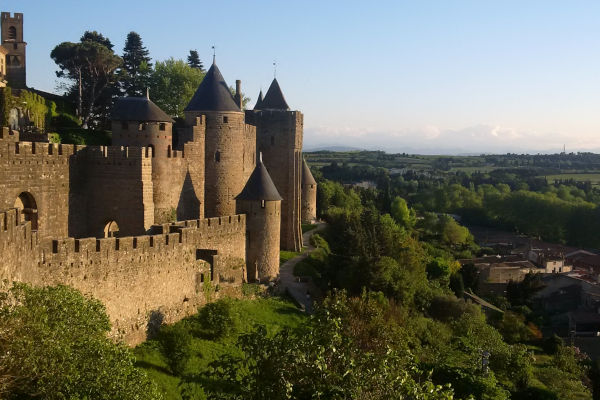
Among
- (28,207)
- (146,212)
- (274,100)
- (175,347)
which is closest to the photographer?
(175,347)

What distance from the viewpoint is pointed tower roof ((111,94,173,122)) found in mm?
25016

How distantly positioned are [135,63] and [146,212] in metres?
29.0

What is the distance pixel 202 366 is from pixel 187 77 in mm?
30721

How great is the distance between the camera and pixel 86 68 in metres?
42.8

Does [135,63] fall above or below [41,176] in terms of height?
above

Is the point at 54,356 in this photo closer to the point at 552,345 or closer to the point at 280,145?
the point at 280,145

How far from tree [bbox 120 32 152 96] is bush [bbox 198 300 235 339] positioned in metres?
28.2

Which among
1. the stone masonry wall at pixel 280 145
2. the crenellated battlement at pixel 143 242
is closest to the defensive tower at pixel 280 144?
the stone masonry wall at pixel 280 145

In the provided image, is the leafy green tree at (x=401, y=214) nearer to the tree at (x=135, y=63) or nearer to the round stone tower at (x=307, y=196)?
the round stone tower at (x=307, y=196)

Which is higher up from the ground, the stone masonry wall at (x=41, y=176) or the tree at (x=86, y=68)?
the tree at (x=86, y=68)

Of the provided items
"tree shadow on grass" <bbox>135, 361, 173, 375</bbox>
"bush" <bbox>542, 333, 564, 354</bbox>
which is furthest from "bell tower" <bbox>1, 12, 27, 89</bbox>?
"bush" <bbox>542, 333, 564, 354</bbox>

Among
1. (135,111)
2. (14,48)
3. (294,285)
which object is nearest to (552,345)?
(294,285)

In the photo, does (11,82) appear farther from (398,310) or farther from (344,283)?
(398,310)

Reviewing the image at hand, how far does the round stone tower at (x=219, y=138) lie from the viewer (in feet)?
95.9
